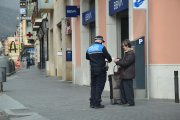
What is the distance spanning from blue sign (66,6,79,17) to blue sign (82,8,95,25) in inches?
44.3

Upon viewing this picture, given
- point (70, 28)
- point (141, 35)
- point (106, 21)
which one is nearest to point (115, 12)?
point (106, 21)

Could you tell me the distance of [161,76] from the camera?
15.9m

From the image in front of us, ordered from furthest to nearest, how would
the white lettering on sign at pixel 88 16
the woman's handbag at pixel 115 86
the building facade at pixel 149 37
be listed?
the white lettering on sign at pixel 88 16, the building facade at pixel 149 37, the woman's handbag at pixel 115 86

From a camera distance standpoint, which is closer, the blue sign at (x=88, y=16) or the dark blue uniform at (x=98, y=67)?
the dark blue uniform at (x=98, y=67)

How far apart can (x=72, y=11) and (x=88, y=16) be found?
229 cm

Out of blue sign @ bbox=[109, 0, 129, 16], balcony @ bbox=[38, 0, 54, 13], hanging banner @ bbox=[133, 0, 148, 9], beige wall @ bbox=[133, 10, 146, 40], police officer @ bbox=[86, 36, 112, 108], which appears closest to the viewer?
police officer @ bbox=[86, 36, 112, 108]

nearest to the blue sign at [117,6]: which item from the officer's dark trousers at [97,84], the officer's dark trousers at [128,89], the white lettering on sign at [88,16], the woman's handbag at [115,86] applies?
the white lettering on sign at [88,16]

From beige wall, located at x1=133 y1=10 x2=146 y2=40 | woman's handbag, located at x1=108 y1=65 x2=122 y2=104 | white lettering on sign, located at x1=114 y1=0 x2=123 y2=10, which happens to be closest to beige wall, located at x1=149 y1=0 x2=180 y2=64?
beige wall, located at x1=133 y1=10 x2=146 y2=40

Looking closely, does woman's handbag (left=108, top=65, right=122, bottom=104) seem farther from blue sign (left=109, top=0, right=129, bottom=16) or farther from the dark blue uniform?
blue sign (left=109, top=0, right=129, bottom=16)

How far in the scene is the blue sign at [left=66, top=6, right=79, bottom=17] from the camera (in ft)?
87.1

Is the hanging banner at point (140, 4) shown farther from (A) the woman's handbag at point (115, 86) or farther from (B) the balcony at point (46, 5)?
(B) the balcony at point (46, 5)

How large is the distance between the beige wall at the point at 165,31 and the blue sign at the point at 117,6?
247 cm

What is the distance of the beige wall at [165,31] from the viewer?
15984mm

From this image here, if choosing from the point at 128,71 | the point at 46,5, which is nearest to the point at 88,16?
the point at 128,71
